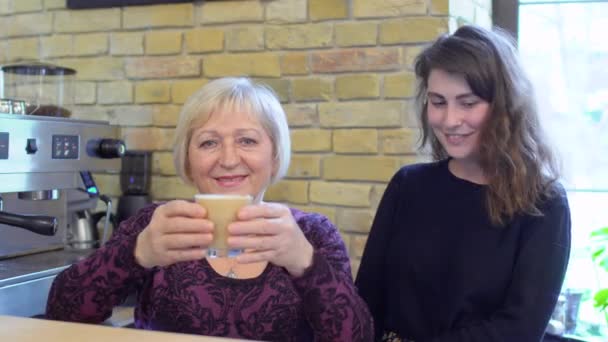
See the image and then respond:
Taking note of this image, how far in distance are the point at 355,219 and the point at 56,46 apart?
4.43 ft

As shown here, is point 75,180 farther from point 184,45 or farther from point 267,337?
point 267,337

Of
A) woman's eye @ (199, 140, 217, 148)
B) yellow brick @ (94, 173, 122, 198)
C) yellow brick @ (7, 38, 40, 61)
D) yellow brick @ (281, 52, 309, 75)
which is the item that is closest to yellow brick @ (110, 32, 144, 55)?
yellow brick @ (7, 38, 40, 61)

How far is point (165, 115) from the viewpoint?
8.02 ft

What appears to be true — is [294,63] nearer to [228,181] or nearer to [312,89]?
[312,89]

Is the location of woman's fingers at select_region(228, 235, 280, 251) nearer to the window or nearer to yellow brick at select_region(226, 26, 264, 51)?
yellow brick at select_region(226, 26, 264, 51)

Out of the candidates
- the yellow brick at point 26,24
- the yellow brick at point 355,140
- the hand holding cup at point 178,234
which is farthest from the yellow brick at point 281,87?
the hand holding cup at point 178,234

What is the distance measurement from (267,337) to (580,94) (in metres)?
1.61

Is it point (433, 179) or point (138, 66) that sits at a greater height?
point (138, 66)

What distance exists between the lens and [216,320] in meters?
1.36

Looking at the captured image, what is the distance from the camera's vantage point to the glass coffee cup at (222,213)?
105 centimetres

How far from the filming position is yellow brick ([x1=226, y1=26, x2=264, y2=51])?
2.29 m

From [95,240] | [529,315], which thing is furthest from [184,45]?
[529,315]

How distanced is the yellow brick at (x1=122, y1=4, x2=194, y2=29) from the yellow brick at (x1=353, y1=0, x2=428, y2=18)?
0.63 meters

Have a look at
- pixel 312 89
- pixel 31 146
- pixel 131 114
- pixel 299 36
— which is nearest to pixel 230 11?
pixel 299 36
